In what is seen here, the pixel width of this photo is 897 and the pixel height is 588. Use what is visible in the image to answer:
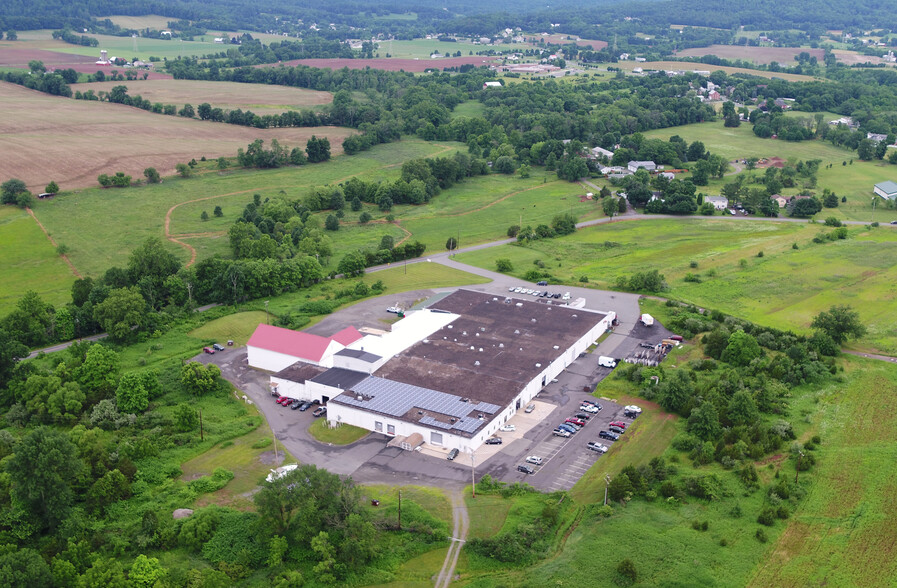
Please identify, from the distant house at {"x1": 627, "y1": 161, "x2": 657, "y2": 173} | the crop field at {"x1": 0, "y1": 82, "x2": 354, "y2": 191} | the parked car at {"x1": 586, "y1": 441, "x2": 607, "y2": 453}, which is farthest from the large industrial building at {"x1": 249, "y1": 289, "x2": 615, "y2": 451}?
the crop field at {"x1": 0, "y1": 82, "x2": 354, "y2": 191}

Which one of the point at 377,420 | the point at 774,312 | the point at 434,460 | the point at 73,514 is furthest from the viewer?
the point at 774,312

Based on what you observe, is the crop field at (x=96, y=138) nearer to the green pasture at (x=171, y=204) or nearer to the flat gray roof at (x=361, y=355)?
the green pasture at (x=171, y=204)

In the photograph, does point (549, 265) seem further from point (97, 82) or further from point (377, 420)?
point (97, 82)

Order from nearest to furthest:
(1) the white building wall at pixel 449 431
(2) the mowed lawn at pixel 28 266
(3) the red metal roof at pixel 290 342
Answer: (1) the white building wall at pixel 449 431 → (3) the red metal roof at pixel 290 342 → (2) the mowed lawn at pixel 28 266

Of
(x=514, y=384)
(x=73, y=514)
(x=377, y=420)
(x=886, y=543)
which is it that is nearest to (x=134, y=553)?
(x=73, y=514)

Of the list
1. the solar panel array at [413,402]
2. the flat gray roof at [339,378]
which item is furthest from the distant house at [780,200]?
the flat gray roof at [339,378]

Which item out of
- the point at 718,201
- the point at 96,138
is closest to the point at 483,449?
the point at 718,201
